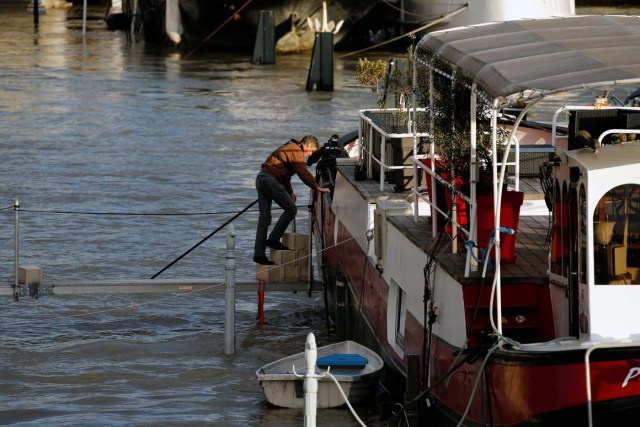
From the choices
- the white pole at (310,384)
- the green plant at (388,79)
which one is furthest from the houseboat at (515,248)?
the green plant at (388,79)

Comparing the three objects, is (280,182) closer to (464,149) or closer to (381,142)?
(381,142)

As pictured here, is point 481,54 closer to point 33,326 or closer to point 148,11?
point 33,326

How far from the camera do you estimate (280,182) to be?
15977 mm

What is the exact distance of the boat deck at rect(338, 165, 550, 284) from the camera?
10.2m

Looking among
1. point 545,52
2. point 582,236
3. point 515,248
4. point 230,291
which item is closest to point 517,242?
point 515,248

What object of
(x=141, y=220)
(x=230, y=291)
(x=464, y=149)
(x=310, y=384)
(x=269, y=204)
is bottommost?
(x=141, y=220)

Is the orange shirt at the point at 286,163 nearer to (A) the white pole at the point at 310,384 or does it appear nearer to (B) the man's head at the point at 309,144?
(B) the man's head at the point at 309,144

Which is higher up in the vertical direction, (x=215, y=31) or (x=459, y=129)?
(x=459, y=129)

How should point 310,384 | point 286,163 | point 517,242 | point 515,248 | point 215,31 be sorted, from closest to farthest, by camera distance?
point 310,384
point 515,248
point 517,242
point 286,163
point 215,31

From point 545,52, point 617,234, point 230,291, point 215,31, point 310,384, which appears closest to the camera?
point 617,234

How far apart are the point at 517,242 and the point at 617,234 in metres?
2.25

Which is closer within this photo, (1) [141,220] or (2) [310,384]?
(2) [310,384]

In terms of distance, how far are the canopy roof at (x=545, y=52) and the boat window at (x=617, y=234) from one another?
0.85 meters

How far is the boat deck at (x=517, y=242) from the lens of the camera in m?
10.2
